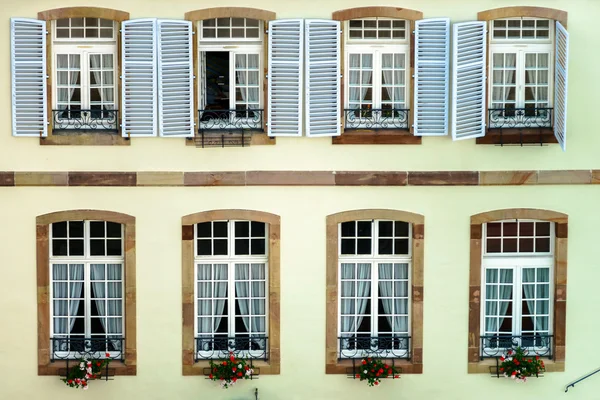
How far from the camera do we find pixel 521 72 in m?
22.5

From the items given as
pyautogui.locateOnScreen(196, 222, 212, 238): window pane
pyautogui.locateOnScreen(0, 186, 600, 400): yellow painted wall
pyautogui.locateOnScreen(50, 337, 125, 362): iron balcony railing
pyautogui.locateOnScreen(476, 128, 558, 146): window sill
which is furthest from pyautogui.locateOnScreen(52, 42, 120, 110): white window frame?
pyautogui.locateOnScreen(476, 128, 558, 146): window sill

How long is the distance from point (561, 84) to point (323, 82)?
326 centimetres

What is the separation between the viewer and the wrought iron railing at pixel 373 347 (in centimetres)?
2275

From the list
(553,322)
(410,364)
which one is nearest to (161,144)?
(410,364)

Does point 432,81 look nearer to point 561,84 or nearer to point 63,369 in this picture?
point 561,84

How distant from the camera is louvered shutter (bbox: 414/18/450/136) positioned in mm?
22094

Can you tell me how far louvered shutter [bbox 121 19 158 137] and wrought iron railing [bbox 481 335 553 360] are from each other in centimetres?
559

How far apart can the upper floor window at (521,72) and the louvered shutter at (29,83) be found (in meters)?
6.18

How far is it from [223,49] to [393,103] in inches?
97.6

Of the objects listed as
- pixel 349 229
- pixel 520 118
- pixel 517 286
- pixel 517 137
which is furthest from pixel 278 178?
pixel 517 286

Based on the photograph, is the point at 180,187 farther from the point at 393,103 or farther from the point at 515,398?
the point at 515,398

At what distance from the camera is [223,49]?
2233cm

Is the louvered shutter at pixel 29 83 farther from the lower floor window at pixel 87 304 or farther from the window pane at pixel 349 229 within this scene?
the window pane at pixel 349 229

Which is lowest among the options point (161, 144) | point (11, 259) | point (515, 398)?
point (515, 398)
